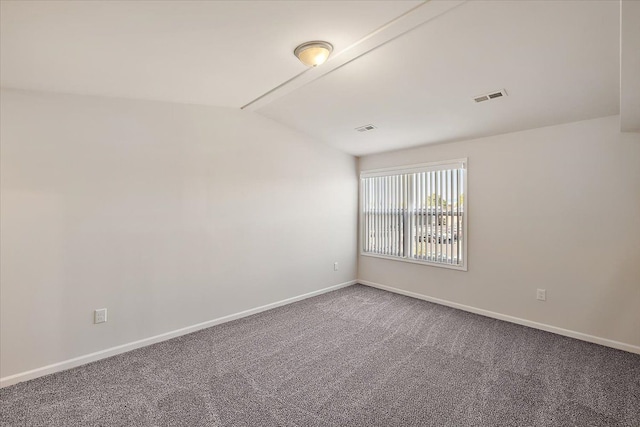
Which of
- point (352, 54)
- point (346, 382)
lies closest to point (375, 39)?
point (352, 54)

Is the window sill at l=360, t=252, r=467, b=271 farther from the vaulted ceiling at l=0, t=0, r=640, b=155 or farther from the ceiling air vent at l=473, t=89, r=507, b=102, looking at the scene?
the ceiling air vent at l=473, t=89, r=507, b=102

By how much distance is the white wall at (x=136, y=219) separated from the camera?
→ 2.42 m

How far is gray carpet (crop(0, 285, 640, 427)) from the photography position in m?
1.99

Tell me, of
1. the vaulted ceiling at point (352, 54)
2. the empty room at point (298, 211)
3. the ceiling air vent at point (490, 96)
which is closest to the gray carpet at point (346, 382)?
the empty room at point (298, 211)

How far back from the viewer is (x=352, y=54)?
2396 mm

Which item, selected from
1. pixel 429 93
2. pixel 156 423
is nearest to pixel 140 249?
pixel 156 423

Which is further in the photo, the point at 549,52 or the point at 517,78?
the point at 517,78

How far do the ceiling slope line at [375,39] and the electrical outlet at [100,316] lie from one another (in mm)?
2595

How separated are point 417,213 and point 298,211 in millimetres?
1767

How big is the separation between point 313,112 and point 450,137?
179cm

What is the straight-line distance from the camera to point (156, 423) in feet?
6.31

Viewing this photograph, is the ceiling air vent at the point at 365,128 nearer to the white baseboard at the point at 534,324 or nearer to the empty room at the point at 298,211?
the empty room at the point at 298,211

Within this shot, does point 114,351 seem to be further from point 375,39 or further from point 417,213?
point 417,213

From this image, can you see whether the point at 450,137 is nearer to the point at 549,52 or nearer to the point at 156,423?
the point at 549,52
